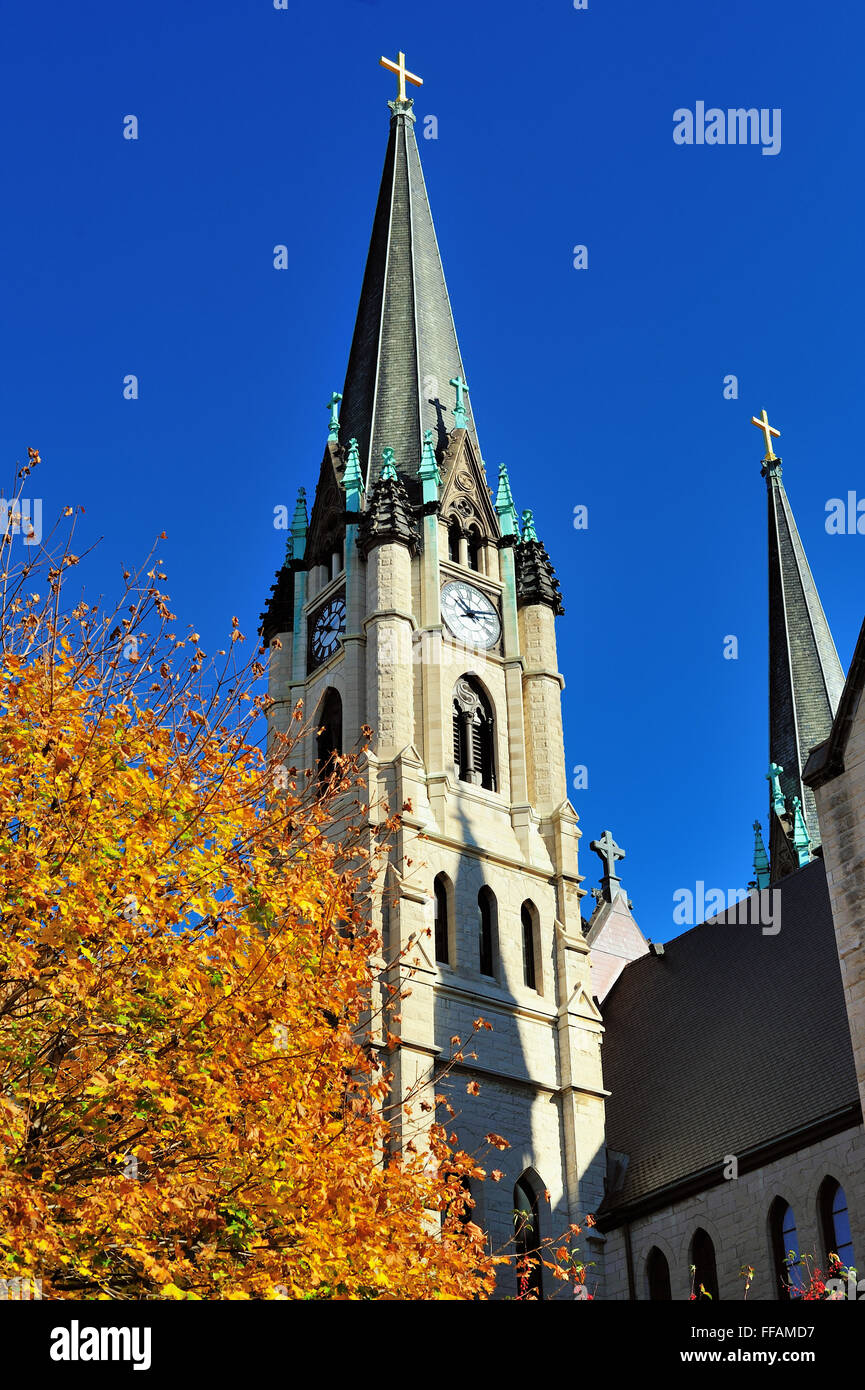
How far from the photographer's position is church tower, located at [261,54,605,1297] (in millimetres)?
38219

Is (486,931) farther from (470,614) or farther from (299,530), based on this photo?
(299,530)

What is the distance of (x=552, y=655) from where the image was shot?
48.0 m

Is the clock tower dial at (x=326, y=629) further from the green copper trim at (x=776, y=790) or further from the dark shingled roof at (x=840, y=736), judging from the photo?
the dark shingled roof at (x=840, y=736)

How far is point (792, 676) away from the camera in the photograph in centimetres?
5941

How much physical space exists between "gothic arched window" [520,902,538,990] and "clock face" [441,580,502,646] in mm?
8240

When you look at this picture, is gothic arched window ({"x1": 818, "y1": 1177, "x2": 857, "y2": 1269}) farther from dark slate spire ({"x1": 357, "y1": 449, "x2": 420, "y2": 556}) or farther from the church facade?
dark slate spire ({"x1": 357, "y1": 449, "x2": 420, "y2": 556})

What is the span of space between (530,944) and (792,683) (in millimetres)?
21008

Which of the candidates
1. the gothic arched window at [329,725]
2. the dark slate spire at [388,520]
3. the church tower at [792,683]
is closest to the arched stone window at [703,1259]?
the gothic arched window at [329,725]

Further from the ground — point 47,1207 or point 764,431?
point 764,431

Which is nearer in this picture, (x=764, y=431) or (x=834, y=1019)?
(x=834, y=1019)
